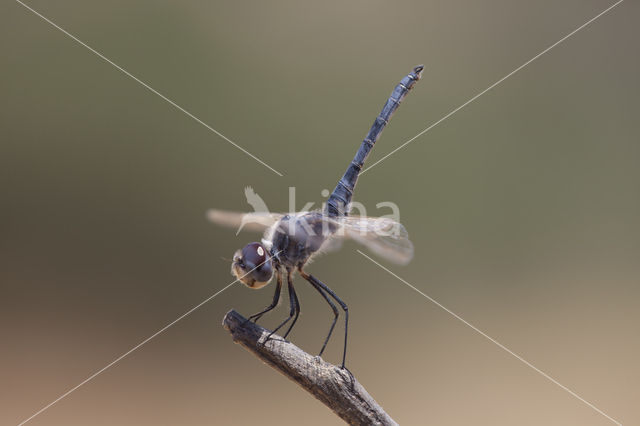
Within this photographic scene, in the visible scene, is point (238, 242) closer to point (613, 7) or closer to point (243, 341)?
point (243, 341)

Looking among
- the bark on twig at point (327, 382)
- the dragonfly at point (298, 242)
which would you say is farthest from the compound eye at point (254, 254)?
the bark on twig at point (327, 382)

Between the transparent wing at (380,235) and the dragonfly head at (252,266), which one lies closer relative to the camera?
the dragonfly head at (252,266)

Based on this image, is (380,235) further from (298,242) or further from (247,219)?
(247,219)

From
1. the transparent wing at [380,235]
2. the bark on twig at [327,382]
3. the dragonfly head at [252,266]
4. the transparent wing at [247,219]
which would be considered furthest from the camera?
the transparent wing at [247,219]

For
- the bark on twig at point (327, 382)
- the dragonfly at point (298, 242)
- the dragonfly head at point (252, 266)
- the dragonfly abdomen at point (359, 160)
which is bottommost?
the bark on twig at point (327, 382)

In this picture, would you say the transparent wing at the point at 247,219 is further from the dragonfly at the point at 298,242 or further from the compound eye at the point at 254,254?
the compound eye at the point at 254,254

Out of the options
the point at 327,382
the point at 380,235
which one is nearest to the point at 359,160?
the point at 380,235

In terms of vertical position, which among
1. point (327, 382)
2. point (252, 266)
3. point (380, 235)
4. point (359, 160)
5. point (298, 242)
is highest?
point (359, 160)

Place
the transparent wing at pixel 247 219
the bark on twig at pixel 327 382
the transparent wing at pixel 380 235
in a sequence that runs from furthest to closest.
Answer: the transparent wing at pixel 247 219, the transparent wing at pixel 380 235, the bark on twig at pixel 327 382
